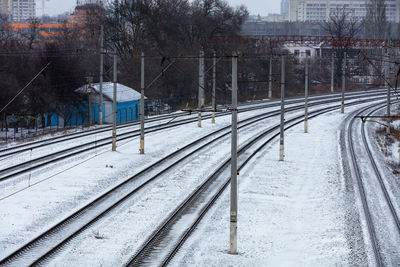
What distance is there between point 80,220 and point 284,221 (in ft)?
22.0

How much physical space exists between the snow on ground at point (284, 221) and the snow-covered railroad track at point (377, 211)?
66cm

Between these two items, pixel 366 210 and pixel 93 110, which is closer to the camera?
pixel 366 210

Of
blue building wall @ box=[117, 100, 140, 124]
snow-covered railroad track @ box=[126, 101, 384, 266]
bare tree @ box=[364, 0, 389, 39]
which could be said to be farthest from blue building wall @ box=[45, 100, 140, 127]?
bare tree @ box=[364, 0, 389, 39]

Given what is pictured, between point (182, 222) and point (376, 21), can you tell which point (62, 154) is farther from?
point (376, 21)

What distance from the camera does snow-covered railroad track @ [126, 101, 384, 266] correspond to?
15742mm

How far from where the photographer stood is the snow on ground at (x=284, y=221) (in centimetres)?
1598

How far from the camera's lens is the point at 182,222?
760 inches

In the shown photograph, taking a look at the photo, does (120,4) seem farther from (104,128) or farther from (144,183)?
(144,183)

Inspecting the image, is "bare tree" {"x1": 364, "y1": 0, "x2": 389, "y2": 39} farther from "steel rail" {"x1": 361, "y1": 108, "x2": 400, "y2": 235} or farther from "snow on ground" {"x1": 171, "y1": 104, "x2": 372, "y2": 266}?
"snow on ground" {"x1": 171, "y1": 104, "x2": 372, "y2": 266}

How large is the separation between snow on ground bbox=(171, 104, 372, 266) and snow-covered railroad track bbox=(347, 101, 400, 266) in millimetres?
658

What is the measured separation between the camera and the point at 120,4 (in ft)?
223

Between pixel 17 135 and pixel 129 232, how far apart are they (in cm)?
2633

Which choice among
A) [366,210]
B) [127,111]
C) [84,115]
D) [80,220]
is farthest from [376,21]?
[80,220]

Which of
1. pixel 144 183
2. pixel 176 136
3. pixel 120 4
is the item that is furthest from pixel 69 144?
pixel 120 4
